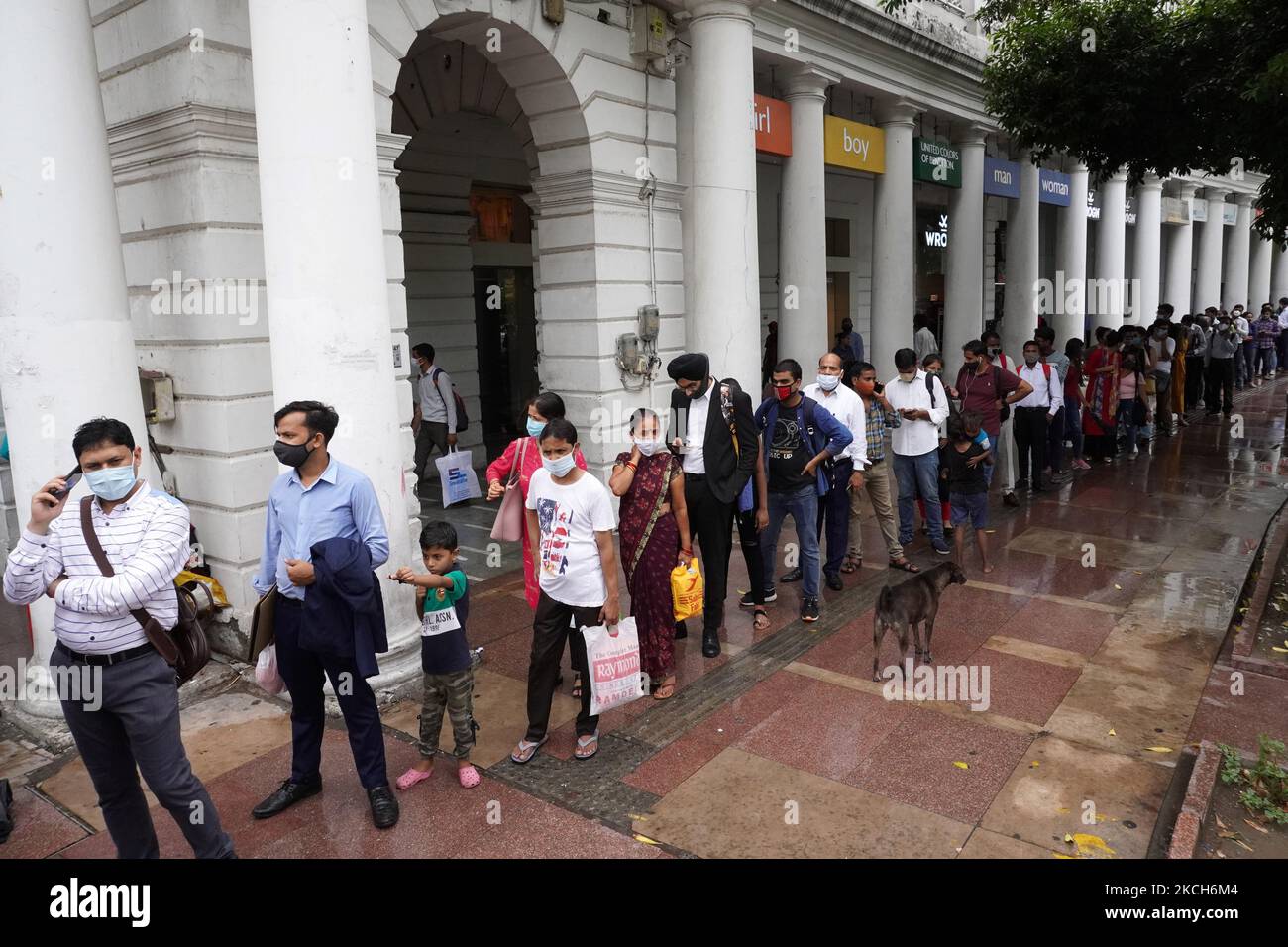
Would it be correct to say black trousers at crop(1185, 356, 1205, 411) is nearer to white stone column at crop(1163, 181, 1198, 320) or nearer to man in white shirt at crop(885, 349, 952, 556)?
white stone column at crop(1163, 181, 1198, 320)

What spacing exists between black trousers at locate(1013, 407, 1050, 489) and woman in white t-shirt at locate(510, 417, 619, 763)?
7.72 meters

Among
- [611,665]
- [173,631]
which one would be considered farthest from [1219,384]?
[173,631]

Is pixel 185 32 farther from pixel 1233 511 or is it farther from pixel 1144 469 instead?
pixel 1144 469

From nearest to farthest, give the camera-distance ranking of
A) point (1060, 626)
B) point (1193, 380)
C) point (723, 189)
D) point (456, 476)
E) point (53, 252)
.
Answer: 1. point (53, 252)
2. point (1060, 626)
3. point (723, 189)
4. point (456, 476)
5. point (1193, 380)

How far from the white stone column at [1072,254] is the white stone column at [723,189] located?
13.1 m

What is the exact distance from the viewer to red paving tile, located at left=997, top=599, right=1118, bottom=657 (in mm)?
6461

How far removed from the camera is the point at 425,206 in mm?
12414

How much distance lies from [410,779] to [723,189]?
23.0 ft

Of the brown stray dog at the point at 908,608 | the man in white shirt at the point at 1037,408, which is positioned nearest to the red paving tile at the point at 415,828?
the brown stray dog at the point at 908,608

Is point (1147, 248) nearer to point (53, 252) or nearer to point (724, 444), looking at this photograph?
point (724, 444)

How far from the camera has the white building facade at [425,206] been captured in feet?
17.8

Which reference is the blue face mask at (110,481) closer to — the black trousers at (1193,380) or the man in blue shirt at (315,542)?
the man in blue shirt at (315,542)

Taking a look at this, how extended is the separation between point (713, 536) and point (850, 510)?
2236 millimetres

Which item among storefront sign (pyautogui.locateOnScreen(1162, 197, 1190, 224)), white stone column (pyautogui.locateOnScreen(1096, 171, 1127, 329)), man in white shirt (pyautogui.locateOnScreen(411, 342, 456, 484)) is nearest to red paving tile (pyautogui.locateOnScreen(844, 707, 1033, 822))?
man in white shirt (pyautogui.locateOnScreen(411, 342, 456, 484))
